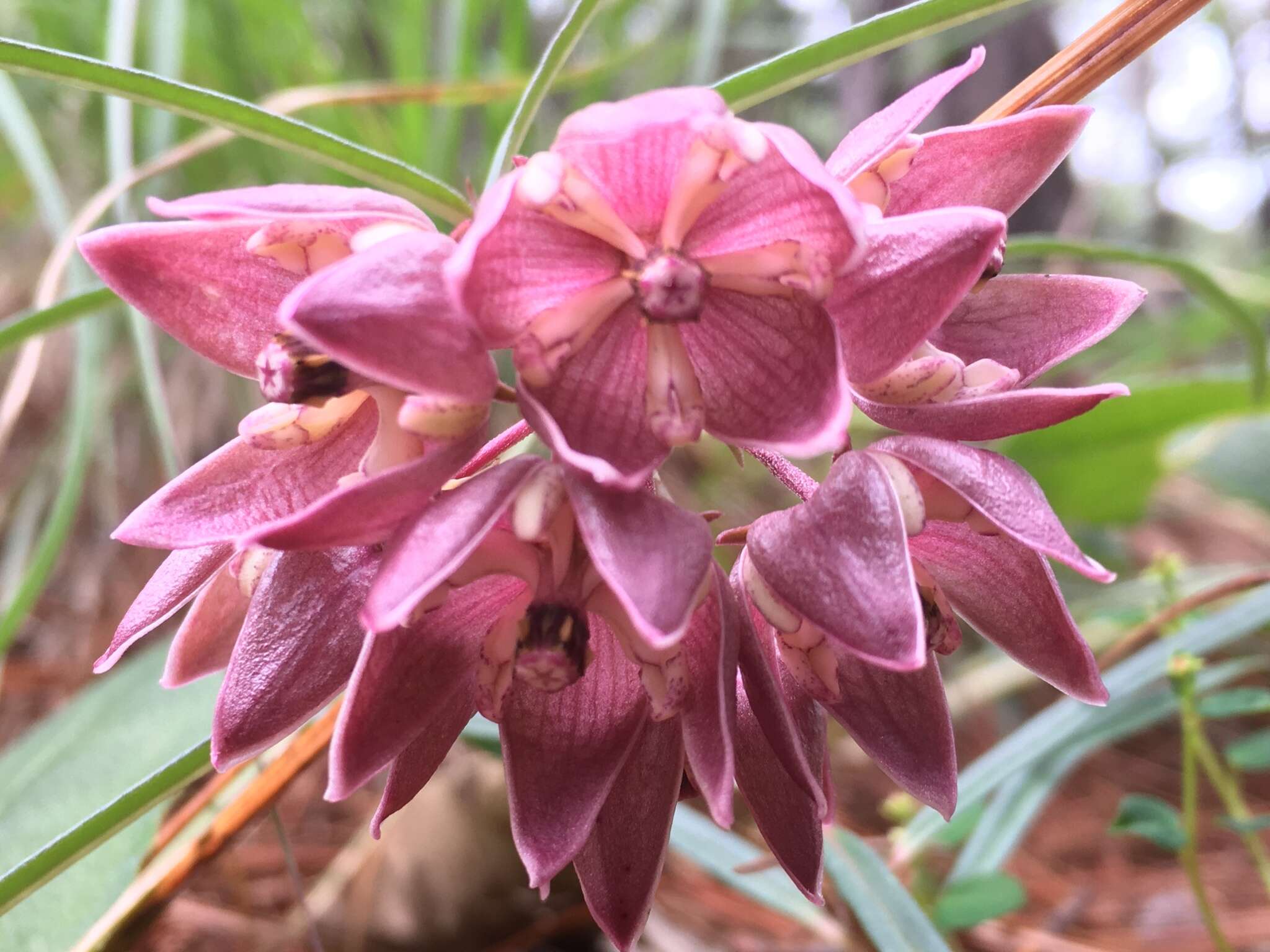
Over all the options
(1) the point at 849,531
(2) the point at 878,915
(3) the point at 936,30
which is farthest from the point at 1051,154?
(2) the point at 878,915

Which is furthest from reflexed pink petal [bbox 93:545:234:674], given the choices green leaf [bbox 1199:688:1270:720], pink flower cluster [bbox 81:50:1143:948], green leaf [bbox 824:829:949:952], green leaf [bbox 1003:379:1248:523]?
green leaf [bbox 1003:379:1248:523]

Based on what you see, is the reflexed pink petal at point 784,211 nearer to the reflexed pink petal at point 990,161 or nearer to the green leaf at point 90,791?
the reflexed pink petal at point 990,161

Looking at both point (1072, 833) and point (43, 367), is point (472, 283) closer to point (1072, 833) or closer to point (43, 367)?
point (1072, 833)

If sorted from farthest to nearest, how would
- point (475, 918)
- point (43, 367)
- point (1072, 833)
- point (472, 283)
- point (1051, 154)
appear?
point (43, 367), point (1072, 833), point (475, 918), point (1051, 154), point (472, 283)

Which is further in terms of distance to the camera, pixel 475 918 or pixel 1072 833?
pixel 1072 833

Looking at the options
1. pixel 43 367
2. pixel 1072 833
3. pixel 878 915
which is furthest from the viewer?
pixel 43 367

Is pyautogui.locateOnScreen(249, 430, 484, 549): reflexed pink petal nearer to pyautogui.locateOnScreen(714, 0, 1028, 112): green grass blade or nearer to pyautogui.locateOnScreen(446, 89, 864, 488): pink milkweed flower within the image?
pyautogui.locateOnScreen(446, 89, 864, 488): pink milkweed flower
